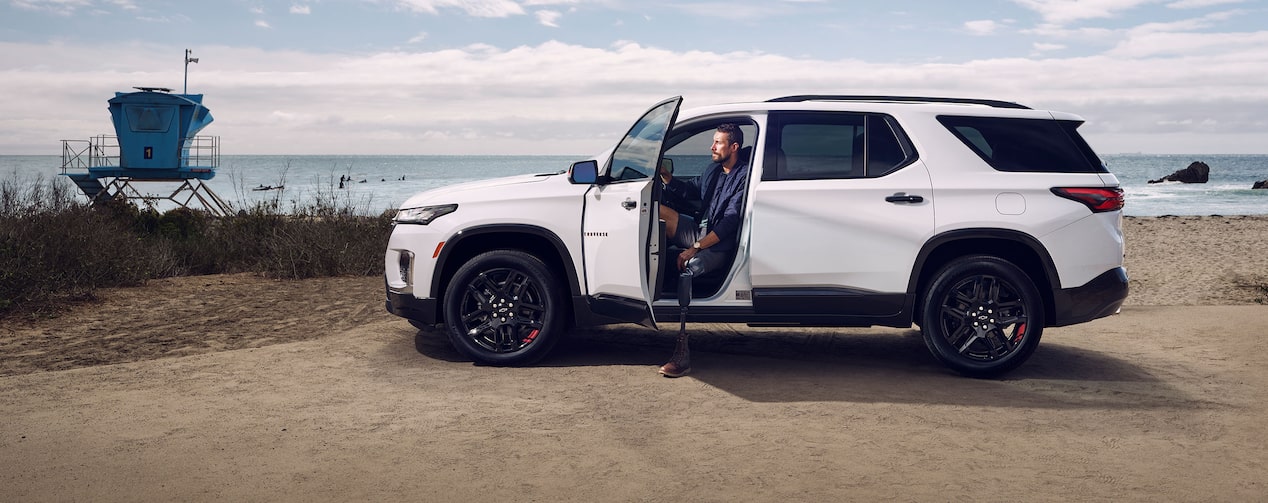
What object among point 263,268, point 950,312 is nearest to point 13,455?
point 950,312

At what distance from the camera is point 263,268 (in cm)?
1386

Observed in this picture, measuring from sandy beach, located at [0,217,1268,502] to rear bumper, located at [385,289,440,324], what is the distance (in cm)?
37

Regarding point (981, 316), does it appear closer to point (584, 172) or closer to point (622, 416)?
point (622, 416)

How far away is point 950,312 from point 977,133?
1222mm

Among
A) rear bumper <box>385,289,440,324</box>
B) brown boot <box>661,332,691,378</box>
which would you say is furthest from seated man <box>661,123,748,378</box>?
rear bumper <box>385,289,440,324</box>

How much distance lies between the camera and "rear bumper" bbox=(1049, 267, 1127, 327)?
704cm

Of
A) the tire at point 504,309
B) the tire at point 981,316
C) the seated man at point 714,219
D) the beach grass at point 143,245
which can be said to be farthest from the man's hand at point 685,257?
the beach grass at point 143,245

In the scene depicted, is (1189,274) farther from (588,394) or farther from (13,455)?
(13,455)

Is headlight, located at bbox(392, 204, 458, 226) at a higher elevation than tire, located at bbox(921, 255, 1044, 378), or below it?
higher

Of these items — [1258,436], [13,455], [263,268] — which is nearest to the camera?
[13,455]

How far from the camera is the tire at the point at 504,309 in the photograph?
7.33m

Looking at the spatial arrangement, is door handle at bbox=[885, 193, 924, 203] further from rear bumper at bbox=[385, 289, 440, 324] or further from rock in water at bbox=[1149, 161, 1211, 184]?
rock in water at bbox=[1149, 161, 1211, 184]

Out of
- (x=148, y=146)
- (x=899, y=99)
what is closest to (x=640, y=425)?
(x=899, y=99)

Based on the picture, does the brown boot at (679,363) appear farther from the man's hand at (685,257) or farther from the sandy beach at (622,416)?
the man's hand at (685,257)
